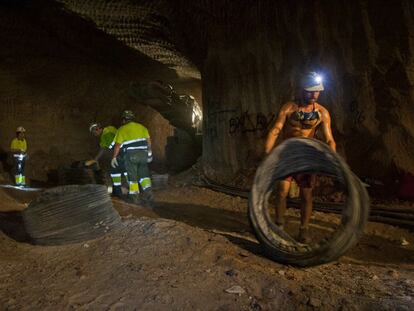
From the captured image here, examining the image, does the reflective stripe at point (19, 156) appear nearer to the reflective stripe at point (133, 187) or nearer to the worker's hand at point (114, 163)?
the worker's hand at point (114, 163)

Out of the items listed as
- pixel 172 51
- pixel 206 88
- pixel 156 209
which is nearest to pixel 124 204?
pixel 156 209

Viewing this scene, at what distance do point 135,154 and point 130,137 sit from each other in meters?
0.33

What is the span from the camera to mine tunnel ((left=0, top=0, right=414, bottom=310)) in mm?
2473

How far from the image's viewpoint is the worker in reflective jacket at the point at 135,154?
6027 millimetres

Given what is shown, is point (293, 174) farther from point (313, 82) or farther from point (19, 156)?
point (19, 156)

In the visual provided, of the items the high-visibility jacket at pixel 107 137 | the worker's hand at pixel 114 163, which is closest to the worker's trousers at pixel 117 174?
the worker's hand at pixel 114 163

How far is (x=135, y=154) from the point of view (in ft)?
19.8

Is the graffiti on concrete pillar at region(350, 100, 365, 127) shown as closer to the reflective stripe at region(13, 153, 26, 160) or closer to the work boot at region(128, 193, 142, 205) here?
the work boot at region(128, 193, 142, 205)

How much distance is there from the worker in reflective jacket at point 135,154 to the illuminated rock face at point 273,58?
207cm

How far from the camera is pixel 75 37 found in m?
11.3

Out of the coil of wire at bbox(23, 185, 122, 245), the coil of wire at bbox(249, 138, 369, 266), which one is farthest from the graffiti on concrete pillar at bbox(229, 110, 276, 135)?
the coil of wire at bbox(23, 185, 122, 245)

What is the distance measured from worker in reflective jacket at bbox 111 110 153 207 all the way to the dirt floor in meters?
2.20

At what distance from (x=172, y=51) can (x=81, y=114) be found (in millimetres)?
4704

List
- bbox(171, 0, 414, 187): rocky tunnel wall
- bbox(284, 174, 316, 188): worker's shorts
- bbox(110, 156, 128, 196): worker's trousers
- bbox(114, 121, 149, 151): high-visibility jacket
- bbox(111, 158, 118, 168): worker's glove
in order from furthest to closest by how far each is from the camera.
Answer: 1. bbox(110, 156, 128, 196): worker's trousers
2. bbox(111, 158, 118, 168): worker's glove
3. bbox(114, 121, 149, 151): high-visibility jacket
4. bbox(171, 0, 414, 187): rocky tunnel wall
5. bbox(284, 174, 316, 188): worker's shorts
